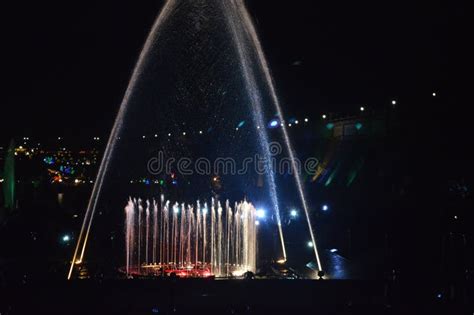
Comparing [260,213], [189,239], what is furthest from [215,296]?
[260,213]

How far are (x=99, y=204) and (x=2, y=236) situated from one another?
36.0 feet

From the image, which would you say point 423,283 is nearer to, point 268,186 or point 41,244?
point 41,244

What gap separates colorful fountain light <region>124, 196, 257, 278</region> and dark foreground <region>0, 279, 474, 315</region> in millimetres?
3285

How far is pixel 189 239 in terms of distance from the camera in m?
23.6

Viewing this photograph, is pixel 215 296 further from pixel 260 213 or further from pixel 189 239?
pixel 260 213

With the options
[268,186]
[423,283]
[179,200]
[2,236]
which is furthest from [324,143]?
[423,283]

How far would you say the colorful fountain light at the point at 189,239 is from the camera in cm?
1694

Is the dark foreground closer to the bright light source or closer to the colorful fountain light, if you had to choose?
the colorful fountain light

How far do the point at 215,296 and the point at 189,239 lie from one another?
44.2 feet

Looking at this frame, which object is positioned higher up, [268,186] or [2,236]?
[268,186]

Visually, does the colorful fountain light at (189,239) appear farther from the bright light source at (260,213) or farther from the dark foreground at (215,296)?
the dark foreground at (215,296)

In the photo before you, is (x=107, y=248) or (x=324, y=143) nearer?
(x=107, y=248)

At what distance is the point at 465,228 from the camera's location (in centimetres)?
1722

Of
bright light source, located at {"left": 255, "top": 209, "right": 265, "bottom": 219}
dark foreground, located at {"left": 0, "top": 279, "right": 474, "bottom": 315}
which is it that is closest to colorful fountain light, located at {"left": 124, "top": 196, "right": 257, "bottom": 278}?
bright light source, located at {"left": 255, "top": 209, "right": 265, "bottom": 219}
